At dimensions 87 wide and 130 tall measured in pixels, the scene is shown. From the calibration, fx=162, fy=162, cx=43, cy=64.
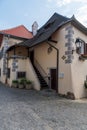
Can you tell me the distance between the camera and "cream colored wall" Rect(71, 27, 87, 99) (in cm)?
1012

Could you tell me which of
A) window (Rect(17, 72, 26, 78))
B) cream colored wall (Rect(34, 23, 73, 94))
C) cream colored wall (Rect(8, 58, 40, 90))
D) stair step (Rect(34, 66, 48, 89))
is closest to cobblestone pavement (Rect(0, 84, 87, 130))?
cream colored wall (Rect(34, 23, 73, 94))

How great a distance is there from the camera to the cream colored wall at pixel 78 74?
33.2ft

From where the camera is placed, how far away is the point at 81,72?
10703mm

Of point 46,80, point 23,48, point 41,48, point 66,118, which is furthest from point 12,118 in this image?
point 23,48

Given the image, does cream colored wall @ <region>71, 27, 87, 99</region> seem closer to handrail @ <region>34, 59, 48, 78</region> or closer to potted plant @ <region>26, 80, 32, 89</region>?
handrail @ <region>34, 59, 48, 78</region>

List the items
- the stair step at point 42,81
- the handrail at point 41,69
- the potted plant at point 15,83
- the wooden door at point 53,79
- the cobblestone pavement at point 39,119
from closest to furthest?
the cobblestone pavement at point 39,119, the wooden door at point 53,79, the stair step at point 42,81, the handrail at point 41,69, the potted plant at point 15,83

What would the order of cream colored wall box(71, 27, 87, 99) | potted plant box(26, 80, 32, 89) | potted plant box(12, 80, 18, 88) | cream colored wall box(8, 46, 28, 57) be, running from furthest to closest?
cream colored wall box(8, 46, 28, 57), potted plant box(12, 80, 18, 88), potted plant box(26, 80, 32, 89), cream colored wall box(71, 27, 87, 99)

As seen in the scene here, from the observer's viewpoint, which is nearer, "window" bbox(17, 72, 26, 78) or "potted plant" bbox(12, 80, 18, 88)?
"potted plant" bbox(12, 80, 18, 88)

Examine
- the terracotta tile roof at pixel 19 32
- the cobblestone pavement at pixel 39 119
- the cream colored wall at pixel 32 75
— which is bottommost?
the cobblestone pavement at pixel 39 119

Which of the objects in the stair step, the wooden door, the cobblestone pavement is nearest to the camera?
the cobblestone pavement

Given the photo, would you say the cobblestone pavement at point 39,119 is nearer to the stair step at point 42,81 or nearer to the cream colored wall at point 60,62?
the cream colored wall at point 60,62

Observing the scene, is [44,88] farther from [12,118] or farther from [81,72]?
[12,118]

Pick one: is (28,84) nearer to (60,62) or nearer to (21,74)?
(21,74)

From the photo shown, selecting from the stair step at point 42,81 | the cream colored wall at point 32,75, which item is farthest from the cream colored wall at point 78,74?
the cream colored wall at point 32,75
